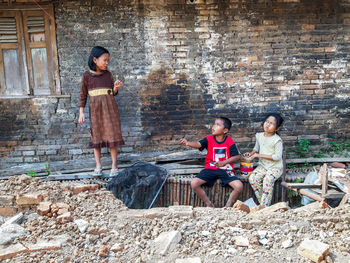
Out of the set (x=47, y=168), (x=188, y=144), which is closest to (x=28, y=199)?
(x=47, y=168)

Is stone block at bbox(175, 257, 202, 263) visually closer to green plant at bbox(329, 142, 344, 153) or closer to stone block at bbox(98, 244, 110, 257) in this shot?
stone block at bbox(98, 244, 110, 257)

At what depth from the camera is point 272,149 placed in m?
4.02

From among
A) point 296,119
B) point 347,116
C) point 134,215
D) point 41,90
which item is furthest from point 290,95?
point 41,90

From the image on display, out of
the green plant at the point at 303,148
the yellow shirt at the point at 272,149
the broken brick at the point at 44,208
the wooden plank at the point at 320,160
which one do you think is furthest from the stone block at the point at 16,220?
the green plant at the point at 303,148

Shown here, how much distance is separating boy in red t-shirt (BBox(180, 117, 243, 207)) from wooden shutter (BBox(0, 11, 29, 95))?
3.01 m

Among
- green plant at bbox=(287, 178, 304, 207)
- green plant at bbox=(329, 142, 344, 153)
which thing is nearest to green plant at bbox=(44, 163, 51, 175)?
green plant at bbox=(287, 178, 304, 207)

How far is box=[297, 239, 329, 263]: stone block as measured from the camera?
2.27 m

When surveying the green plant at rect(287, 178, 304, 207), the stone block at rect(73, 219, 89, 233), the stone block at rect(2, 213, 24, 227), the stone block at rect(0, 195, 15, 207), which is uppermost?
the stone block at rect(0, 195, 15, 207)

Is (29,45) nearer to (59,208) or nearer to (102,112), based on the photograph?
(102,112)

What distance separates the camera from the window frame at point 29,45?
182 inches

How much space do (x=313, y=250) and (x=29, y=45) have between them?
4756 millimetres

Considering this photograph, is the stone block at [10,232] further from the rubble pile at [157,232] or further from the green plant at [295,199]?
the green plant at [295,199]

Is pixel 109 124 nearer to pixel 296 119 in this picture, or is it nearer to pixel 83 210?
pixel 83 210

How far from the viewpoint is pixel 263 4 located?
4727 millimetres
